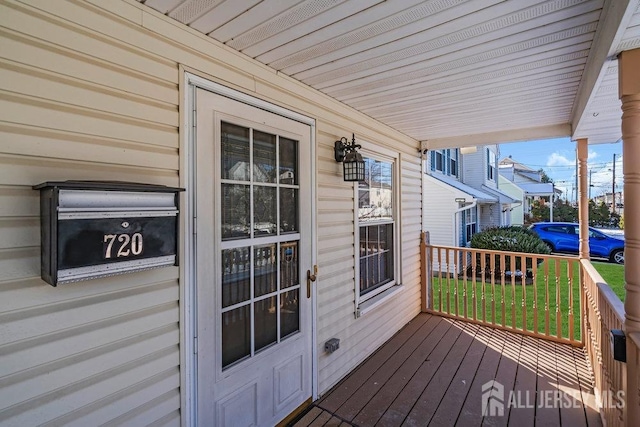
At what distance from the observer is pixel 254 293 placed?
86.2 inches

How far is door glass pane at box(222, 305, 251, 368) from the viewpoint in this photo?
2012 millimetres

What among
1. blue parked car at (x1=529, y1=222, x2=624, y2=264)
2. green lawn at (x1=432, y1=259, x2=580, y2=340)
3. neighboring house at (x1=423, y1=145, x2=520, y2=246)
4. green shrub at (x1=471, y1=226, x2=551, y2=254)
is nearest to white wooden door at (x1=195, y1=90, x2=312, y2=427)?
green lawn at (x1=432, y1=259, x2=580, y2=340)

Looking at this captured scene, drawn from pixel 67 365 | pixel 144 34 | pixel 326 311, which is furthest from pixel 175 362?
pixel 144 34

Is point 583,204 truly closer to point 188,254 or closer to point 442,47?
point 442,47

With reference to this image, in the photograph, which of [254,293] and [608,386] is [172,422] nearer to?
[254,293]

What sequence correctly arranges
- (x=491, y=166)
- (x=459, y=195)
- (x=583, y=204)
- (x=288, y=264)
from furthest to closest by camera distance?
(x=491, y=166)
(x=459, y=195)
(x=583, y=204)
(x=288, y=264)

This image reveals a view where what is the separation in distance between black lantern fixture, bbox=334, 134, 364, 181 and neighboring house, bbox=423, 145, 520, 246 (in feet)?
8.57

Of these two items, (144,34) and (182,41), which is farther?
(182,41)

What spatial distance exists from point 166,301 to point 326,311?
1.51m

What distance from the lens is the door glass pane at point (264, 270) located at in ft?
7.23

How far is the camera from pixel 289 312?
2482 mm

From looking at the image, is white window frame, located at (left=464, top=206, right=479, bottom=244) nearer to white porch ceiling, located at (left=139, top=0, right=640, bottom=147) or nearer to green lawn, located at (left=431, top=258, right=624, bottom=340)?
green lawn, located at (left=431, top=258, right=624, bottom=340)

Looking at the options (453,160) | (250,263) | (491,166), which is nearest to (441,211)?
(453,160)

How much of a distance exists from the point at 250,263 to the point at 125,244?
869 mm
